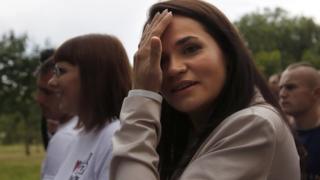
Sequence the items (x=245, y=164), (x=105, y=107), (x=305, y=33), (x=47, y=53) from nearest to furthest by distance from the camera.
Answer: (x=245, y=164) < (x=105, y=107) < (x=47, y=53) < (x=305, y=33)

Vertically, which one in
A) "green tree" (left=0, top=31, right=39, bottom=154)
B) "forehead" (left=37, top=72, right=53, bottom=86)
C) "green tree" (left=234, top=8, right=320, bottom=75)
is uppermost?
"forehead" (left=37, top=72, right=53, bottom=86)

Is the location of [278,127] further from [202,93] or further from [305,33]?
[305,33]

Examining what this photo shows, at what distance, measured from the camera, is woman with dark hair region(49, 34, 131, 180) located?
11.4 ft

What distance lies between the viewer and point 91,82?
11.6 feet

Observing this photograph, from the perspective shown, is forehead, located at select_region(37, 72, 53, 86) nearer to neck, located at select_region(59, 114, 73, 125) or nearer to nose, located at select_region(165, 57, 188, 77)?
neck, located at select_region(59, 114, 73, 125)

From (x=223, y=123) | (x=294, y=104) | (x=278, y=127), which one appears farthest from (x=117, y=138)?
(x=294, y=104)

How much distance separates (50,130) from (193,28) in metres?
3.82

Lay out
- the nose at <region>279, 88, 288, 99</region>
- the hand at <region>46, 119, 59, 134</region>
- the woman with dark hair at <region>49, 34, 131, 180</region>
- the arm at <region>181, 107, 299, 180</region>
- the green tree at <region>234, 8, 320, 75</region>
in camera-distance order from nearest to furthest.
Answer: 1. the arm at <region>181, 107, 299, 180</region>
2. the woman with dark hair at <region>49, 34, 131, 180</region>
3. the hand at <region>46, 119, 59, 134</region>
4. the nose at <region>279, 88, 288, 99</region>
5. the green tree at <region>234, 8, 320, 75</region>

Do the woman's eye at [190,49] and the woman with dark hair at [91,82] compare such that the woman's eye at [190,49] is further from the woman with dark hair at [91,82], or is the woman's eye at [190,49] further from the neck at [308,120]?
the neck at [308,120]

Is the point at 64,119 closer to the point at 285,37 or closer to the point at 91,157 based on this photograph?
the point at 91,157

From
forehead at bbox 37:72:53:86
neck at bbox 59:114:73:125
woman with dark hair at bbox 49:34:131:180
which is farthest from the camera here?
forehead at bbox 37:72:53:86

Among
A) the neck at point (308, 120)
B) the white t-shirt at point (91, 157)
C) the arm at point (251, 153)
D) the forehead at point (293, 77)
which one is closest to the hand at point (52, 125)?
the white t-shirt at point (91, 157)

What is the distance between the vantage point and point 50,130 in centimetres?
565

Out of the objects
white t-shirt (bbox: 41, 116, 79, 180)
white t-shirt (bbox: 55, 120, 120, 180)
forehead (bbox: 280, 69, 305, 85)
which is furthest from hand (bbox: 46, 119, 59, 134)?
forehead (bbox: 280, 69, 305, 85)
